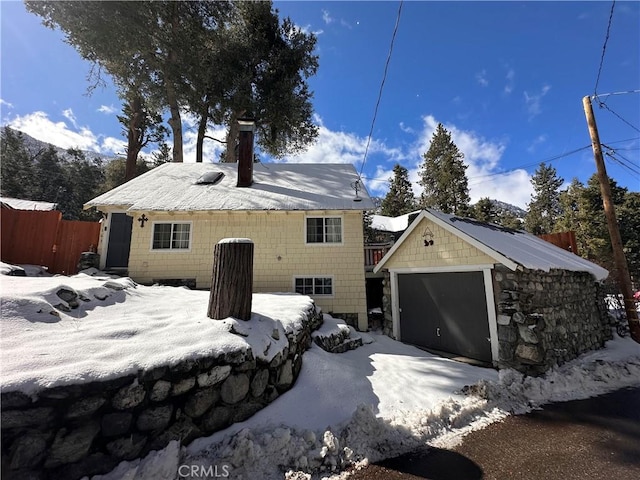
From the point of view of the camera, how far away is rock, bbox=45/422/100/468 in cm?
215

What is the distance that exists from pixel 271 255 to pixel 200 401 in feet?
24.1

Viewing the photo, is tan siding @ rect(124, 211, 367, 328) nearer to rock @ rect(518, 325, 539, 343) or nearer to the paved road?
rock @ rect(518, 325, 539, 343)

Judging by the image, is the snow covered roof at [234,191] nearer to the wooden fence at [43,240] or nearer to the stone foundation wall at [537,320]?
the wooden fence at [43,240]

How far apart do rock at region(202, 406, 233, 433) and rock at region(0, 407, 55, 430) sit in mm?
1338

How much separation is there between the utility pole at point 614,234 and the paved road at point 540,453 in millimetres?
5566

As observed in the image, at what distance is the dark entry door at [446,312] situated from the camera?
21.3ft

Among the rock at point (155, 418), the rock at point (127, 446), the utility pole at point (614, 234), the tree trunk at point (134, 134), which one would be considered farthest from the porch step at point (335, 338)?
the tree trunk at point (134, 134)

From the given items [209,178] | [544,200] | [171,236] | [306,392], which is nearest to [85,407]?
[306,392]

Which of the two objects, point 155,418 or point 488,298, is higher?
point 488,298

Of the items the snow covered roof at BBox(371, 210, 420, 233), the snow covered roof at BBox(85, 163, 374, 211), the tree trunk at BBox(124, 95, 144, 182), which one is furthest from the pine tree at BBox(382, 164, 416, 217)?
the tree trunk at BBox(124, 95, 144, 182)

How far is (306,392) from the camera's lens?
403 cm

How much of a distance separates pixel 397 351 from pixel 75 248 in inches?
461

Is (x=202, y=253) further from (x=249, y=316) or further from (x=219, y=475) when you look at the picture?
(x=219, y=475)

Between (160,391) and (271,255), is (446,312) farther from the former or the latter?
(160,391)
